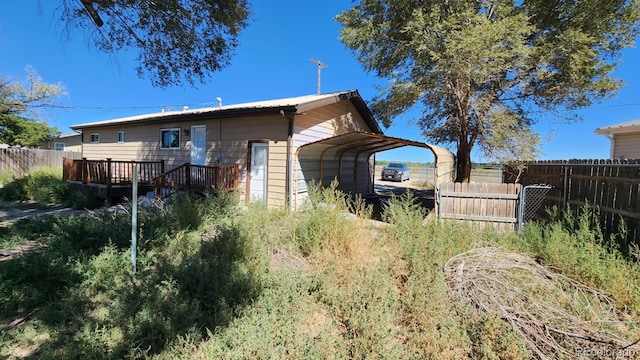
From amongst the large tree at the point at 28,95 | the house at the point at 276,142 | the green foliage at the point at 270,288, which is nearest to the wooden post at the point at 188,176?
the house at the point at 276,142

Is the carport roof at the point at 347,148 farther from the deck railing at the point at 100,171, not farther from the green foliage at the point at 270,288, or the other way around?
the deck railing at the point at 100,171

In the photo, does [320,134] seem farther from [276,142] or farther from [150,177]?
[150,177]

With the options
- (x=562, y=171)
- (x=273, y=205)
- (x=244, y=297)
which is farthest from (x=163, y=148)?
(x=562, y=171)

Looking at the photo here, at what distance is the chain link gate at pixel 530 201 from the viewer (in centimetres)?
582

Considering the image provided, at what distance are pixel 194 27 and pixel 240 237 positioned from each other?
506 centimetres

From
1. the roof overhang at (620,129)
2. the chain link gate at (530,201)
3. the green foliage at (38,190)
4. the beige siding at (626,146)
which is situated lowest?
the green foliage at (38,190)

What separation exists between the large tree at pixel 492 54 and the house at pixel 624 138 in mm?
4447

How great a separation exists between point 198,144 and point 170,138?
169 centimetres

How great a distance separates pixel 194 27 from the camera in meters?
6.56

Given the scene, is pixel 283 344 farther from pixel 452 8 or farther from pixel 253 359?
pixel 452 8

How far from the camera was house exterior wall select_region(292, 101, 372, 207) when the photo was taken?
846 centimetres

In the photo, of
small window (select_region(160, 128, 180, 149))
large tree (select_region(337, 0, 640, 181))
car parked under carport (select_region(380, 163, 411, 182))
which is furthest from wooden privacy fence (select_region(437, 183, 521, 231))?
car parked under carport (select_region(380, 163, 411, 182))

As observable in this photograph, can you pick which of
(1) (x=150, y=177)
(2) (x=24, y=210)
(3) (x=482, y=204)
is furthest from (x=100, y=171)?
(3) (x=482, y=204)

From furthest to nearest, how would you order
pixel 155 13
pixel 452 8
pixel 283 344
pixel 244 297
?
pixel 452 8 < pixel 155 13 < pixel 244 297 < pixel 283 344
